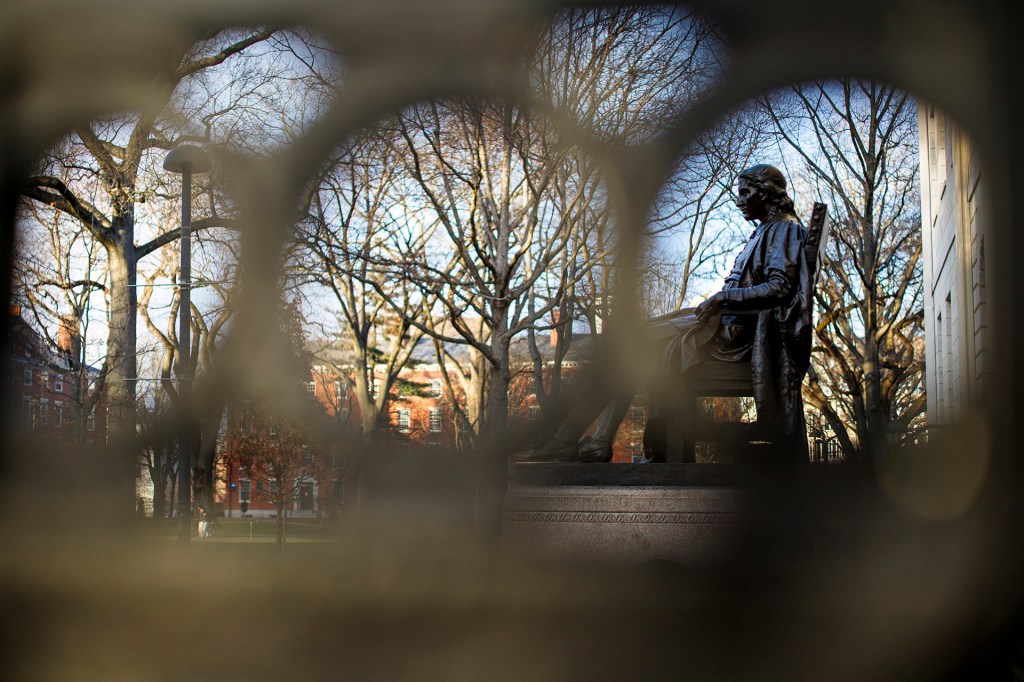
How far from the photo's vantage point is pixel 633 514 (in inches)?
149

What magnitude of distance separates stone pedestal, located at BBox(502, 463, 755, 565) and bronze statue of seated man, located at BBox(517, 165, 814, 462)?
0.65 ft

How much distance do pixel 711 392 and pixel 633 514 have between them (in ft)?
2.12

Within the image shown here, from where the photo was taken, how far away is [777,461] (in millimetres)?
3816

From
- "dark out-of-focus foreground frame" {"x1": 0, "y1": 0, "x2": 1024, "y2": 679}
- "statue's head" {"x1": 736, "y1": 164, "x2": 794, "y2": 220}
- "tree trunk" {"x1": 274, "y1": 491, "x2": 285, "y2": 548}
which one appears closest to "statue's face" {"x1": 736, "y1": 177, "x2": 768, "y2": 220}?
"statue's head" {"x1": 736, "y1": 164, "x2": 794, "y2": 220}

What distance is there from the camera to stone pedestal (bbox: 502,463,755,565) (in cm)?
372

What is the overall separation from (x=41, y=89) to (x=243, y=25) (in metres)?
1.17

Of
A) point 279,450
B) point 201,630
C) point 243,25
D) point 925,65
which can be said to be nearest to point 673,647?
point 201,630

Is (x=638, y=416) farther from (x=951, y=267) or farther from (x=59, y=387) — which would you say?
(x=59, y=387)

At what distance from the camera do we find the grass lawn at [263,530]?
6.29m

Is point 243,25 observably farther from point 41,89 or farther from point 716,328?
point 716,328

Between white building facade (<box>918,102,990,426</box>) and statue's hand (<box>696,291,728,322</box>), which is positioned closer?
statue's hand (<box>696,291,728,322</box>)

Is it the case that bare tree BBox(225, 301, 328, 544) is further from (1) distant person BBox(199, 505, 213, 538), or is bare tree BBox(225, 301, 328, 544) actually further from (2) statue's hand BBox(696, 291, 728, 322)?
(2) statue's hand BBox(696, 291, 728, 322)

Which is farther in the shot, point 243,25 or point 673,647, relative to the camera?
point 243,25

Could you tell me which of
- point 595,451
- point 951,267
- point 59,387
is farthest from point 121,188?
point 951,267
